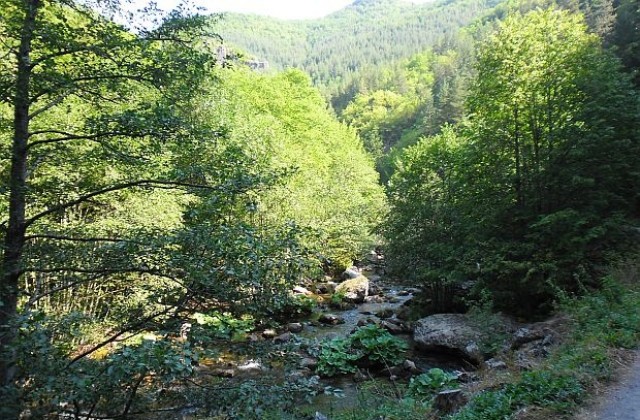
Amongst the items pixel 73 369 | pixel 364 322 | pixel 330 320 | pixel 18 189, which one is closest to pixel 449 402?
pixel 73 369

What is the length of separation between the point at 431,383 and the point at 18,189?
830 centimetres

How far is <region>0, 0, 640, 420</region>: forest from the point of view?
13.8 feet

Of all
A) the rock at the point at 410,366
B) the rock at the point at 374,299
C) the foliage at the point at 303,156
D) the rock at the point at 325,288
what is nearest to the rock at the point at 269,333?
the foliage at the point at 303,156

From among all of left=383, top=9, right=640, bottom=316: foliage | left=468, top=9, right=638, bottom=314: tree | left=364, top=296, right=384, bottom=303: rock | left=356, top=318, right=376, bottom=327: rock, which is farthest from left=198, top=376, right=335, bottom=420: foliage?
left=364, top=296, right=384, bottom=303: rock

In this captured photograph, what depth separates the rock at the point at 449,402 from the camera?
5.86 metres

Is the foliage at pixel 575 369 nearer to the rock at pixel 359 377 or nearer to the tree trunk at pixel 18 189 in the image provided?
the tree trunk at pixel 18 189

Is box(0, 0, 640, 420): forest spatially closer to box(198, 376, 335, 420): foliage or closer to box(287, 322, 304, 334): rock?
box(198, 376, 335, 420): foliage

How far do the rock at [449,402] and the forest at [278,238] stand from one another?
0.03 metres

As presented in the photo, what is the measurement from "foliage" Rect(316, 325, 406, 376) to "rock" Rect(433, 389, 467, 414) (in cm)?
506

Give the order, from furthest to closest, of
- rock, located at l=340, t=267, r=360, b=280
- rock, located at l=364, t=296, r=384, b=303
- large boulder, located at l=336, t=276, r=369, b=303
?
rock, located at l=340, t=267, r=360, b=280 < rock, located at l=364, t=296, r=384, b=303 < large boulder, located at l=336, t=276, r=369, b=303

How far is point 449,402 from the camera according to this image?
19.9 feet

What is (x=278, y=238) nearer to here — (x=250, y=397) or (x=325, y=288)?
(x=250, y=397)

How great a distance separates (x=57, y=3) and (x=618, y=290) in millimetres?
10603

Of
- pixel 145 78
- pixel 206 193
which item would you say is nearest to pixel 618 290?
pixel 206 193
